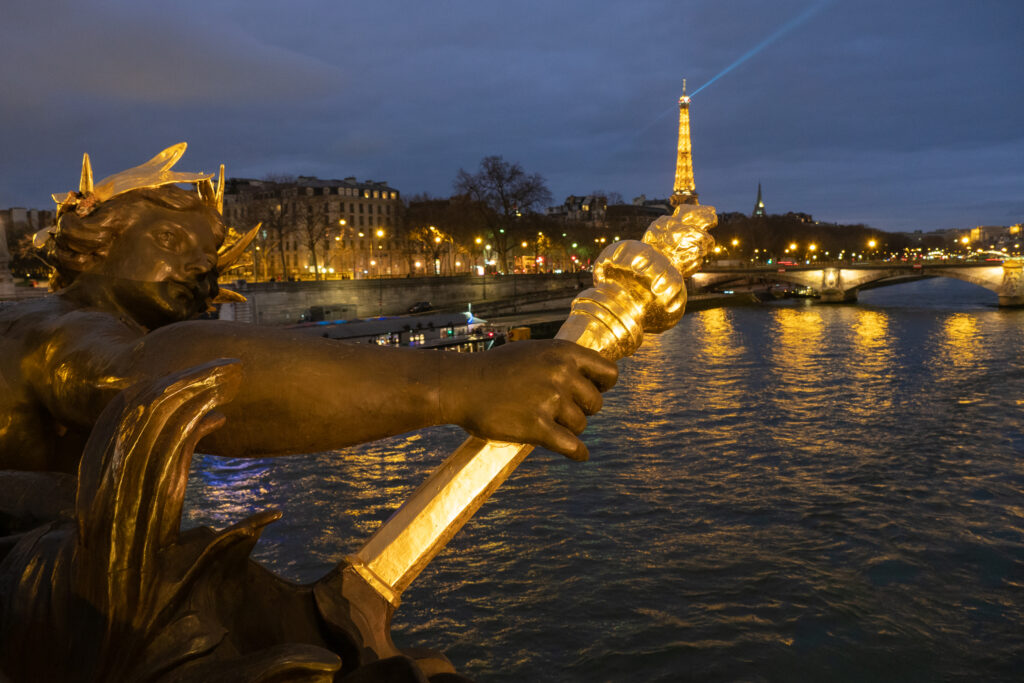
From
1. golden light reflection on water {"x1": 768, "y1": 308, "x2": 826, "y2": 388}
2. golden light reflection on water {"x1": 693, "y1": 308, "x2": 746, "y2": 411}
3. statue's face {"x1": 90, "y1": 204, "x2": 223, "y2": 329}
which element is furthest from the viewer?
golden light reflection on water {"x1": 768, "y1": 308, "x2": 826, "y2": 388}

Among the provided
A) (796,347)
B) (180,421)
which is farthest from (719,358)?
(180,421)

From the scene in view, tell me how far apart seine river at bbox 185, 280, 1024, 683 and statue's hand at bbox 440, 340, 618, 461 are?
597 centimetres

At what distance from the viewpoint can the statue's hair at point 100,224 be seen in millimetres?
1536

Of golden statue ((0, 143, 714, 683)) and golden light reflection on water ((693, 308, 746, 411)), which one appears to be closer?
golden statue ((0, 143, 714, 683))

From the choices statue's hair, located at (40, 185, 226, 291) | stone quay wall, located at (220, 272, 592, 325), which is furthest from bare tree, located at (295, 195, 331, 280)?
statue's hair, located at (40, 185, 226, 291)

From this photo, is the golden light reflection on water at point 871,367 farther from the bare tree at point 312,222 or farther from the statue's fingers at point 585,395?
the bare tree at point 312,222

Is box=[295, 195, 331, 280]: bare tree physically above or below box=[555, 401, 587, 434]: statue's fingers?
above

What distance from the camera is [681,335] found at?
35.3 m

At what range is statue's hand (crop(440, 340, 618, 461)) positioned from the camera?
4.03ft

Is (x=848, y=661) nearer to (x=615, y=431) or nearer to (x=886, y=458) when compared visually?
(x=886, y=458)

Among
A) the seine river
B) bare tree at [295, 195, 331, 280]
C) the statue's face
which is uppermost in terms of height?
bare tree at [295, 195, 331, 280]

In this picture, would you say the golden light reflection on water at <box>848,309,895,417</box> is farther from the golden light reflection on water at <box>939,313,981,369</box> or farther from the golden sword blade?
the golden sword blade

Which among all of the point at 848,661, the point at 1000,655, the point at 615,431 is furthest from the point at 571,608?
the point at 615,431

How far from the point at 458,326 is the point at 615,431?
19.5 metres
